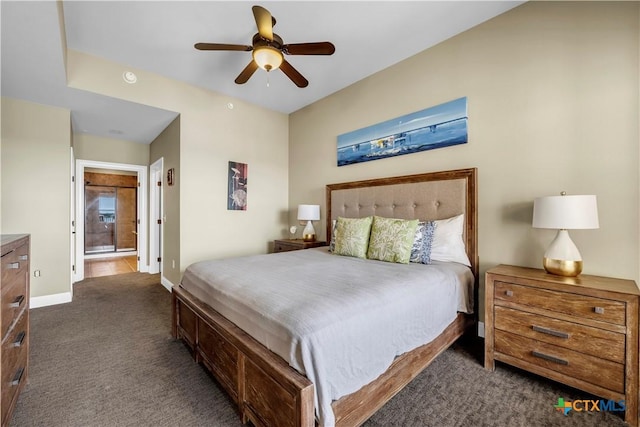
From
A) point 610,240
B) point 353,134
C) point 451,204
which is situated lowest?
point 610,240

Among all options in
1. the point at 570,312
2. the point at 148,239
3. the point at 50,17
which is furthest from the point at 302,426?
the point at 148,239

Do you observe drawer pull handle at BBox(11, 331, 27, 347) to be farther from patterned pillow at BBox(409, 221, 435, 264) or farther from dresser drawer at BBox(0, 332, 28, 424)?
patterned pillow at BBox(409, 221, 435, 264)

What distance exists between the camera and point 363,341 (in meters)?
1.29

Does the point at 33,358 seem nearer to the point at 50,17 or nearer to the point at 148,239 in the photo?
the point at 50,17

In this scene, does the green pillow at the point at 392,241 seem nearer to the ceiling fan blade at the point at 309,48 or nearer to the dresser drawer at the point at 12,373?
the ceiling fan blade at the point at 309,48

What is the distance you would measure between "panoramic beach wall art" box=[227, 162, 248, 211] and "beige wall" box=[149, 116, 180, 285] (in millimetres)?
697

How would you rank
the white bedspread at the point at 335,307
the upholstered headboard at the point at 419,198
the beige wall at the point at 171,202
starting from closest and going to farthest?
the white bedspread at the point at 335,307 < the upholstered headboard at the point at 419,198 < the beige wall at the point at 171,202

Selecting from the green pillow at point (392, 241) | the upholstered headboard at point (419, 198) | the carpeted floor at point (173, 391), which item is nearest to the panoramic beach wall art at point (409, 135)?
the upholstered headboard at point (419, 198)

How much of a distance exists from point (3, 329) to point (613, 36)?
163 inches

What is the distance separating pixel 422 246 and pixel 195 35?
9.73 feet

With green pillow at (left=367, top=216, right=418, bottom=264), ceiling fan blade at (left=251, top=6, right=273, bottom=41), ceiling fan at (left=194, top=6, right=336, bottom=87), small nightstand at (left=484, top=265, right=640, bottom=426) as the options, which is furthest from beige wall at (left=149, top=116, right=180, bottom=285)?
small nightstand at (left=484, top=265, right=640, bottom=426)

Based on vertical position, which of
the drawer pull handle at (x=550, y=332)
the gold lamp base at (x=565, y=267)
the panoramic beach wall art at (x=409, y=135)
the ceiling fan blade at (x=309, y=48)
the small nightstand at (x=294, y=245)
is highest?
the ceiling fan blade at (x=309, y=48)

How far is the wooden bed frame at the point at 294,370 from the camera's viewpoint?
1.16m

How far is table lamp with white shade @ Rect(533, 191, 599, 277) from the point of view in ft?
5.52
